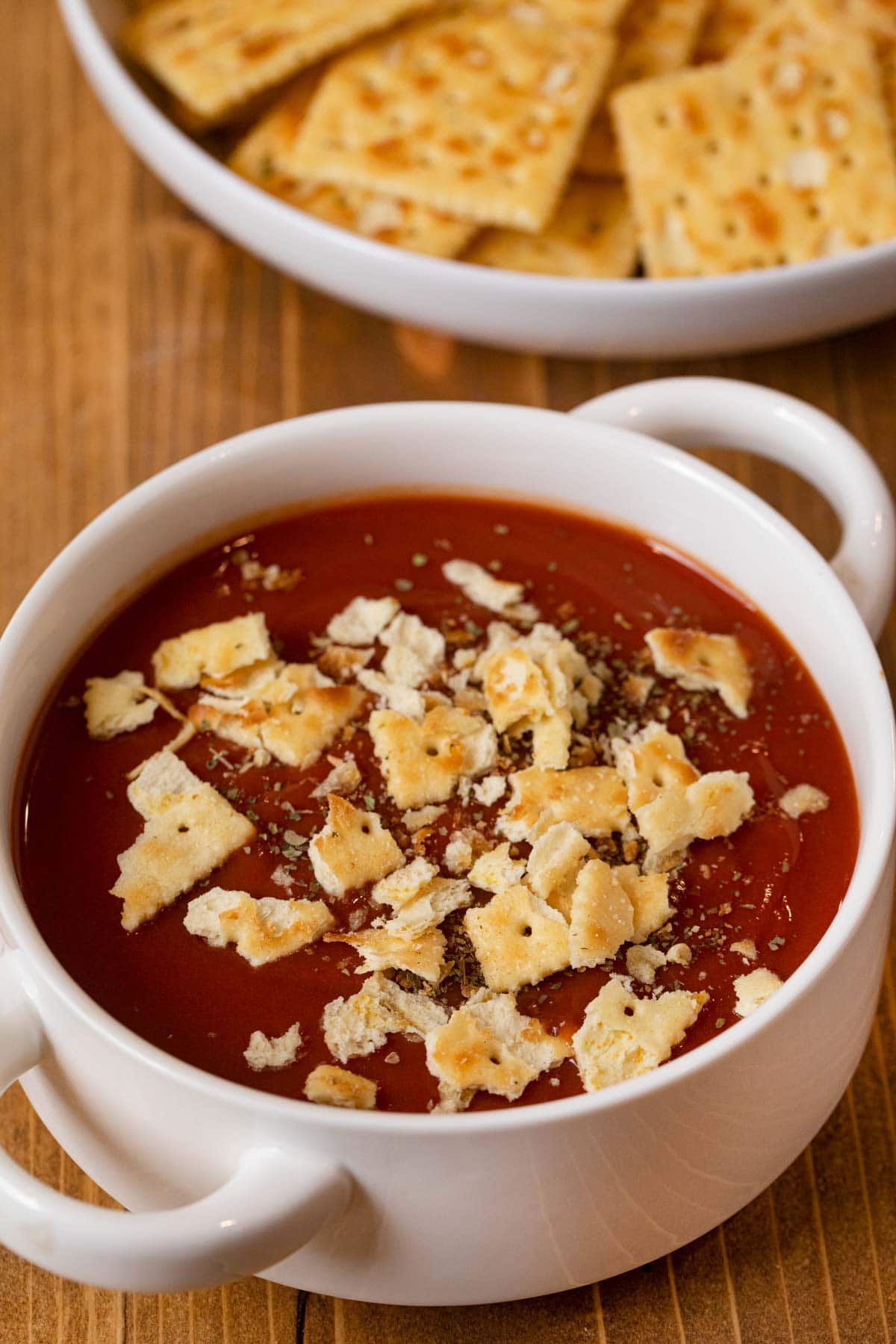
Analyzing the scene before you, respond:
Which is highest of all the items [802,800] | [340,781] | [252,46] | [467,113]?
[252,46]

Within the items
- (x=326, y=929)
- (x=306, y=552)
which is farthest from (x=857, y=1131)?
(x=306, y=552)

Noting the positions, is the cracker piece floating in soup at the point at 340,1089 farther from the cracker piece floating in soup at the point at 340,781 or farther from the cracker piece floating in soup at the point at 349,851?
the cracker piece floating in soup at the point at 340,781

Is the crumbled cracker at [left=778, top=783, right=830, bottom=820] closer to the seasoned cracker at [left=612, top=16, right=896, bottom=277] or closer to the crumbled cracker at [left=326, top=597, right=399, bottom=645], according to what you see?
the crumbled cracker at [left=326, top=597, right=399, bottom=645]

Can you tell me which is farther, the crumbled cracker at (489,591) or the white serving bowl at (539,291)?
the white serving bowl at (539,291)

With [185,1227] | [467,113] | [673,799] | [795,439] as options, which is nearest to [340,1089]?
[185,1227]

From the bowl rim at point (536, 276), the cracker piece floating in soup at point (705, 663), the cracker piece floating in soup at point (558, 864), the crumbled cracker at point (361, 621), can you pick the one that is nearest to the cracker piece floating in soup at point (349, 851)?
the cracker piece floating in soup at point (558, 864)

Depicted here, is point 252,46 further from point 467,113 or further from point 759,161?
point 759,161
